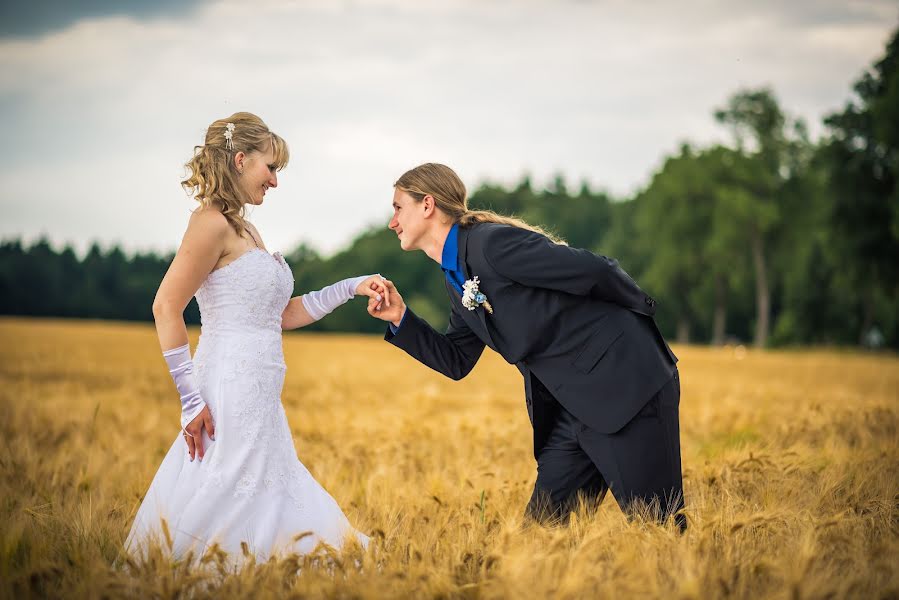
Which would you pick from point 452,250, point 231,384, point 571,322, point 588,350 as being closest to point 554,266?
point 571,322

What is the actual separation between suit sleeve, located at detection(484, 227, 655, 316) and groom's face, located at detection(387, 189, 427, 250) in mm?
431

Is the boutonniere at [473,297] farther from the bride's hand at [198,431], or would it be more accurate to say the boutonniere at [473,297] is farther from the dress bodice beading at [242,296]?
the bride's hand at [198,431]

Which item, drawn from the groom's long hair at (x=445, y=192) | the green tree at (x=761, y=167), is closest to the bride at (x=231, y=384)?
the groom's long hair at (x=445, y=192)

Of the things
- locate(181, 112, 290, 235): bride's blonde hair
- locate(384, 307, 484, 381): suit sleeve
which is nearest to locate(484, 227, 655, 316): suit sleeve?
locate(384, 307, 484, 381): suit sleeve

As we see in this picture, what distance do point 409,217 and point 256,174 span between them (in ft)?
2.67

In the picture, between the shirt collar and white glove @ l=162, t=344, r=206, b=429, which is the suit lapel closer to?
the shirt collar

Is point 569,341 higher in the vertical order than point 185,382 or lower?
higher

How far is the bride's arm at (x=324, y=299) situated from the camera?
442 cm

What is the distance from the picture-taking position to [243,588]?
297 cm

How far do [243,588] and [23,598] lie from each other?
795 millimetres

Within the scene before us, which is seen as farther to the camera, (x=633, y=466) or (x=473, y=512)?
(x=473, y=512)

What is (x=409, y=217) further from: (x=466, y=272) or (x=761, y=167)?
(x=761, y=167)

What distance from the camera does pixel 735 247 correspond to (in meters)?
45.7

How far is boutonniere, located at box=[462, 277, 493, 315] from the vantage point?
157 inches
